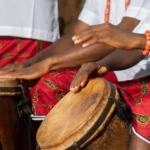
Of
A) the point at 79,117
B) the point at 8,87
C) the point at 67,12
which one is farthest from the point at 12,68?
the point at 67,12

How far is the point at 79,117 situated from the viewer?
2.53 metres

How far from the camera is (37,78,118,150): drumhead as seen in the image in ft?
7.99

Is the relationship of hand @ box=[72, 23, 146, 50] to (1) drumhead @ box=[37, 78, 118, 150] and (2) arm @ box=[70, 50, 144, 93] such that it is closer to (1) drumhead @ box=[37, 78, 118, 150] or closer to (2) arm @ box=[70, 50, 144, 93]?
(1) drumhead @ box=[37, 78, 118, 150]

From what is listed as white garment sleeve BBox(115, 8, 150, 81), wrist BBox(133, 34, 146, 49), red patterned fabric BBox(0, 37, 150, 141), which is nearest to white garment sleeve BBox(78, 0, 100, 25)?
red patterned fabric BBox(0, 37, 150, 141)

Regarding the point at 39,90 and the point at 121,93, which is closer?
the point at 121,93

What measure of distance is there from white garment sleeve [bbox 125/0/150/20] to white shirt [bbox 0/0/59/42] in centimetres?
72

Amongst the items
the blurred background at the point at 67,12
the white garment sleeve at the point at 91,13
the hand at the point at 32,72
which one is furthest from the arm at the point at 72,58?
the blurred background at the point at 67,12

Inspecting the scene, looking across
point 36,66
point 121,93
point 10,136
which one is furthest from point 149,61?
point 10,136

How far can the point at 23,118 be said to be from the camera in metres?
3.07

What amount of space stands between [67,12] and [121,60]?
3.35 m

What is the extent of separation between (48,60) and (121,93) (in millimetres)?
479

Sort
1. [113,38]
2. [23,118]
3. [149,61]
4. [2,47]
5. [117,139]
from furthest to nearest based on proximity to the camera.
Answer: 1. [2,47]
2. [23,118]
3. [149,61]
4. [117,139]
5. [113,38]

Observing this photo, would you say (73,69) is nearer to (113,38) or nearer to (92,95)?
(92,95)

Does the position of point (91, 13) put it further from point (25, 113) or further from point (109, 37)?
point (109, 37)
